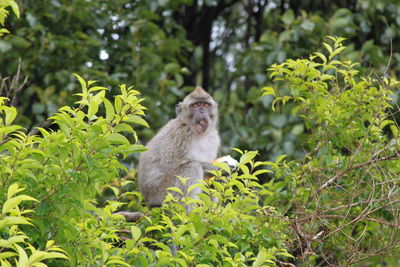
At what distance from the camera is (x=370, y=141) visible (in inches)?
254

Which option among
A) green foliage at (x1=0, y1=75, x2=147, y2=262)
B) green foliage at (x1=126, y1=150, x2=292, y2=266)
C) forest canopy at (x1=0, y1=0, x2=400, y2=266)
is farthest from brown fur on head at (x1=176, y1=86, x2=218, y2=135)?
green foliage at (x1=0, y1=75, x2=147, y2=262)

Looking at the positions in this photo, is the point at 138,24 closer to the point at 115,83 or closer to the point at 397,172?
the point at 115,83

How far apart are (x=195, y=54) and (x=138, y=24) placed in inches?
109

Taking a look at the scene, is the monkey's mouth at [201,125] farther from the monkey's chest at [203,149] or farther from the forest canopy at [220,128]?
the forest canopy at [220,128]

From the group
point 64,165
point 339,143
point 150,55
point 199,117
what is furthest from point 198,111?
point 64,165

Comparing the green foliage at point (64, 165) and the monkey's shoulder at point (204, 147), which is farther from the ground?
the green foliage at point (64, 165)

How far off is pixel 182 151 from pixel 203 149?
17.5 inches

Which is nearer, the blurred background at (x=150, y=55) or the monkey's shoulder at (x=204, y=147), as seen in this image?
the monkey's shoulder at (x=204, y=147)

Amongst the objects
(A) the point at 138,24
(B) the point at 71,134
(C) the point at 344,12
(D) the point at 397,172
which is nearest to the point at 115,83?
(A) the point at 138,24

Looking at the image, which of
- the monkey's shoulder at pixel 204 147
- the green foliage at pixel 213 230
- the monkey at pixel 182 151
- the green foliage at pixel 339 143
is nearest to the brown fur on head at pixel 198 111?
the monkey at pixel 182 151

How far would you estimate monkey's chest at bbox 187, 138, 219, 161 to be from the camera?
28.3ft

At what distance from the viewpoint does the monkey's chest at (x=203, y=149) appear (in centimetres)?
862

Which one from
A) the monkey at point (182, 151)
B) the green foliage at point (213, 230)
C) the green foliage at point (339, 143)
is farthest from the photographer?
the monkey at point (182, 151)

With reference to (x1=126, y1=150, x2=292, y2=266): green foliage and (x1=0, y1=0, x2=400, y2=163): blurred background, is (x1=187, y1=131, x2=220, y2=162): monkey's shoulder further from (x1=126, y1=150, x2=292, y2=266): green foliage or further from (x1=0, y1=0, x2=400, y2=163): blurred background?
(x1=126, y1=150, x2=292, y2=266): green foliage
